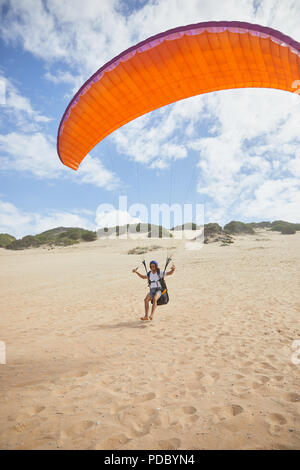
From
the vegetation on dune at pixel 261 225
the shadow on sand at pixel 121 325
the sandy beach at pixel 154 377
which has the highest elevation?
the vegetation on dune at pixel 261 225

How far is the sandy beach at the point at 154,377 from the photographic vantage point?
2.40 metres

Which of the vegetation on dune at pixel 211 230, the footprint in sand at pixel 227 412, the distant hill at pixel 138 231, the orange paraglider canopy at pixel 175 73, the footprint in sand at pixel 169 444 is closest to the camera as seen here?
the footprint in sand at pixel 169 444

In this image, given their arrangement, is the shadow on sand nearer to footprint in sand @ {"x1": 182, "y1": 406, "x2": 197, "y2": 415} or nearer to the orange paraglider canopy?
footprint in sand @ {"x1": 182, "y1": 406, "x2": 197, "y2": 415}

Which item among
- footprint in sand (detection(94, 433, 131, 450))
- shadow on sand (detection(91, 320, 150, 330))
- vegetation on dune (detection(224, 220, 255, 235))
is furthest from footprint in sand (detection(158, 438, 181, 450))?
vegetation on dune (detection(224, 220, 255, 235))

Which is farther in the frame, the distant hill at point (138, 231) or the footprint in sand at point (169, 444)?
the distant hill at point (138, 231)

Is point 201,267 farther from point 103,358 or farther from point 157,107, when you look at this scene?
point 103,358

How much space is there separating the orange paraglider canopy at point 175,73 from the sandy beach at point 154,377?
482cm

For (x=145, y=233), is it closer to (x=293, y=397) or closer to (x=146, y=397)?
(x=146, y=397)

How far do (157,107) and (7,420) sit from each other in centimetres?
720

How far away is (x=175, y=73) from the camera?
215 inches

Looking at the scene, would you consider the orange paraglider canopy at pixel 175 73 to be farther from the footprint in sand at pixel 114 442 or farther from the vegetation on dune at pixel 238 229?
the vegetation on dune at pixel 238 229

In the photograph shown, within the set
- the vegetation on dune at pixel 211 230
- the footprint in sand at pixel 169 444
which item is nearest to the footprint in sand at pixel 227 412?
the footprint in sand at pixel 169 444

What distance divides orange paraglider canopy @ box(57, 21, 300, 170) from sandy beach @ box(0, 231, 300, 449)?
4825 millimetres

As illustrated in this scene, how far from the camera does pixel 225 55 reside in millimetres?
4750
